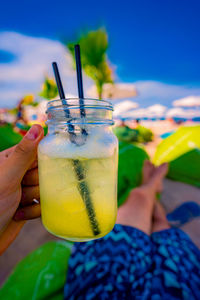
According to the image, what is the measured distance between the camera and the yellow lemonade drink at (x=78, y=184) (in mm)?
501

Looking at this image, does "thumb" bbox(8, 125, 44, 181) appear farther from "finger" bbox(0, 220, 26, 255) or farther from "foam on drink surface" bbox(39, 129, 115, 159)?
"finger" bbox(0, 220, 26, 255)

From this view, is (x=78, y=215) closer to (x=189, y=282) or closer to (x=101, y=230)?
(x=101, y=230)

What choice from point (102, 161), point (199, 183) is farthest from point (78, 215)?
point (199, 183)

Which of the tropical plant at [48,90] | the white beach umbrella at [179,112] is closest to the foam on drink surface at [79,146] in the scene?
the white beach umbrella at [179,112]

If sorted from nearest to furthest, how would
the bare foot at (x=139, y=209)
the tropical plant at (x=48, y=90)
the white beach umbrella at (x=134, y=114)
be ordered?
the bare foot at (x=139, y=209)
the white beach umbrella at (x=134, y=114)
the tropical plant at (x=48, y=90)

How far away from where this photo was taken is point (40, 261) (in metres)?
0.94

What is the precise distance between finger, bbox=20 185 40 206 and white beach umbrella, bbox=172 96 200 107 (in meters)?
10.9

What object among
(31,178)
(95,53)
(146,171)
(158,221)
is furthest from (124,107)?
(31,178)

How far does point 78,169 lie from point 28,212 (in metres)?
0.42

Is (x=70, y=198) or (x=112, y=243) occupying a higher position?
(x=70, y=198)

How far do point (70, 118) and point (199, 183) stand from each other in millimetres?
1875

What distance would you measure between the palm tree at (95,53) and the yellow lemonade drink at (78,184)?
274 inches

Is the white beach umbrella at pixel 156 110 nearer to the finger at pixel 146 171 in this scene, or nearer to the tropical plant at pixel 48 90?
the tropical plant at pixel 48 90

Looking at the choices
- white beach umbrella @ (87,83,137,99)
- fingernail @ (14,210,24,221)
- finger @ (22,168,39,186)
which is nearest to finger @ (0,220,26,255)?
fingernail @ (14,210,24,221)
